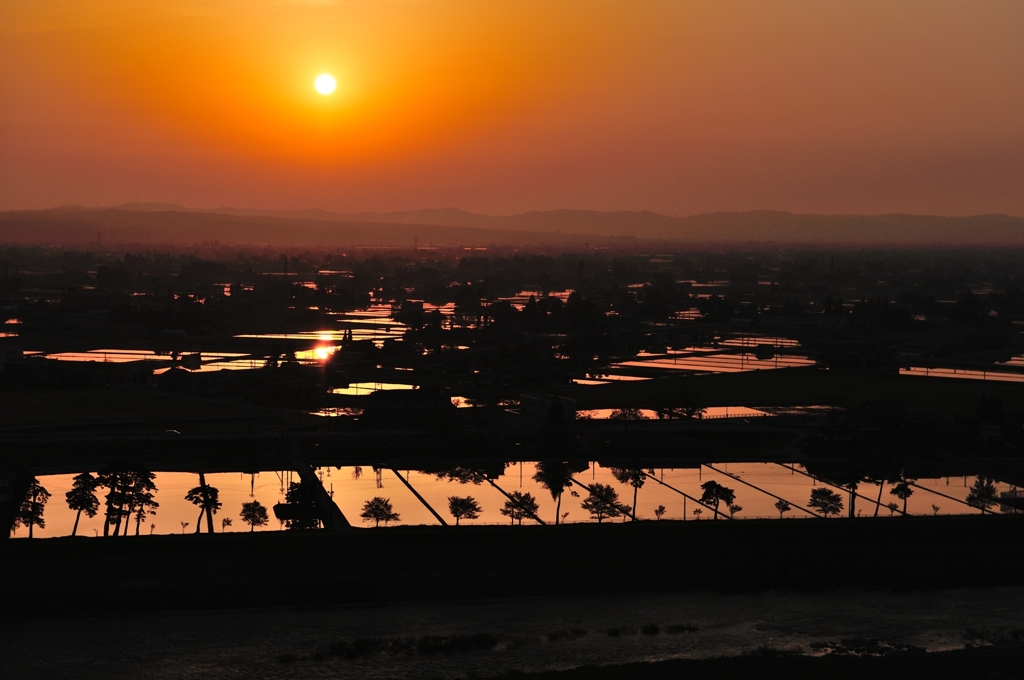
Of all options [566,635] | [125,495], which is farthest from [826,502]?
[125,495]

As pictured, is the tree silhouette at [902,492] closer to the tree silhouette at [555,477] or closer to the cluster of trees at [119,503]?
the tree silhouette at [555,477]

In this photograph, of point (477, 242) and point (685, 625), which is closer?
point (685, 625)

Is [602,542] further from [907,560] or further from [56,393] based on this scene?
[56,393]

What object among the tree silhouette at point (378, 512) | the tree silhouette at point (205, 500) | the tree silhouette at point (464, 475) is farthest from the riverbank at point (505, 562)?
the tree silhouette at point (464, 475)

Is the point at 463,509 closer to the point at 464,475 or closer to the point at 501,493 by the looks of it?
the point at 501,493

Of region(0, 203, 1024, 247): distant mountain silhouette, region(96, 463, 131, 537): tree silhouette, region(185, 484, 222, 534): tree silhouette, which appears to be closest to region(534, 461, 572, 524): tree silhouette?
region(185, 484, 222, 534): tree silhouette

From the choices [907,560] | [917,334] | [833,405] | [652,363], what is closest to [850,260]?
[917,334]
